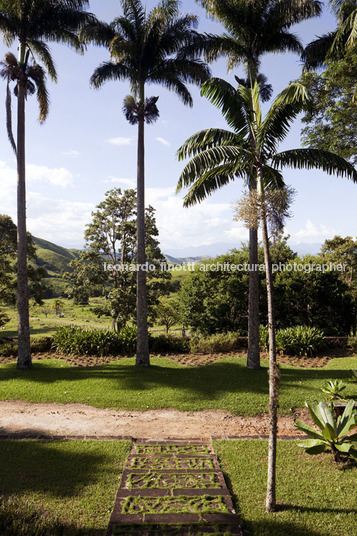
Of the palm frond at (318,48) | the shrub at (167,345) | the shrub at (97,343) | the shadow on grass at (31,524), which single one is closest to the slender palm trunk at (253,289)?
the shrub at (167,345)

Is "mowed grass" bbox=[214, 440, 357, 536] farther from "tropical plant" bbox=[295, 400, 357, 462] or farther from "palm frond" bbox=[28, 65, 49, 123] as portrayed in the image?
"palm frond" bbox=[28, 65, 49, 123]

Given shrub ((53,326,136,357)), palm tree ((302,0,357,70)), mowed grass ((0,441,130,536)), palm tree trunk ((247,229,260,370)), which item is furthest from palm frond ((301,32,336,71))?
mowed grass ((0,441,130,536))

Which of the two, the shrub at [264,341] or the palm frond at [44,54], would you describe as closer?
the palm frond at [44,54]

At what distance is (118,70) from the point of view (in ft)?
38.0

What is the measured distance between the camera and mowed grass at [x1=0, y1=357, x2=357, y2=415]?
8625mm

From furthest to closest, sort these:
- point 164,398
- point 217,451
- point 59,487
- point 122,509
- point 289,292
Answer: point 289,292 < point 164,398 < point 217,451 < point 59,487 < point 122,509

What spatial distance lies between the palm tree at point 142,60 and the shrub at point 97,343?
2539 mm

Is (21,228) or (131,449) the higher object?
(21,228)

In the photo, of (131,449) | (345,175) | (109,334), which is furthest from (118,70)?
(131,449)

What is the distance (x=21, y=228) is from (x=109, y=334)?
5780mm

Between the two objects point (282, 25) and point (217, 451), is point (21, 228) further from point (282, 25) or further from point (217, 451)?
point (282, 25)

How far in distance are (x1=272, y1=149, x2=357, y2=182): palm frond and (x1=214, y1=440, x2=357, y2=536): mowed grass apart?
6989 millimetres

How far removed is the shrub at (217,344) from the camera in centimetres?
1469

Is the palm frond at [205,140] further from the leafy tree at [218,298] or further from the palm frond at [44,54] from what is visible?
the leafy tree at [218,298]
